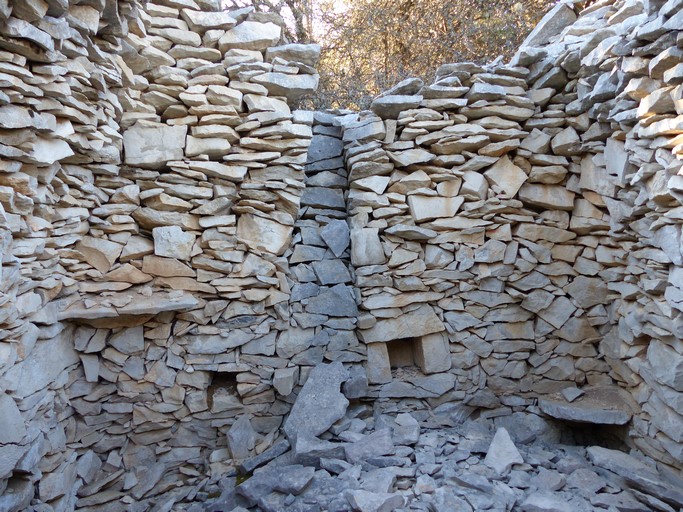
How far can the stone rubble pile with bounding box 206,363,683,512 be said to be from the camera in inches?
116

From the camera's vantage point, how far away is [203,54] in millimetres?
3863

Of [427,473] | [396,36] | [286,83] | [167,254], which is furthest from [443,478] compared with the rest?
[396,36]

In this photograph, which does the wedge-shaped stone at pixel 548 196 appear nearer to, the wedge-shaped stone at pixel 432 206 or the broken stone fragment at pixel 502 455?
the wedge-shaped stone at pixel 432 206


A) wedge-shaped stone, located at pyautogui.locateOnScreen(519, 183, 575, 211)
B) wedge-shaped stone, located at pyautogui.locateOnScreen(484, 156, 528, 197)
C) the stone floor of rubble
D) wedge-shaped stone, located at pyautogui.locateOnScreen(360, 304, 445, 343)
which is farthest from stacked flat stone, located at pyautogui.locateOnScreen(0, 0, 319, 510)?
wedge-shaped stone, located at pyautogui.locateOnScreen(519, 183, 575, 211)

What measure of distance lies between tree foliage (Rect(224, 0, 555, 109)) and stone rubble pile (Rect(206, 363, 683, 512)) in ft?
13.6

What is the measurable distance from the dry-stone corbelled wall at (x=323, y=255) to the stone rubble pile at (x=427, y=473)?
2.9 inches

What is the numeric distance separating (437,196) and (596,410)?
2.24m

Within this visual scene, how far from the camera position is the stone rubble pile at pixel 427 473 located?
116 inches

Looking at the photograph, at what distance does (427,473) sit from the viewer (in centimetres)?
324

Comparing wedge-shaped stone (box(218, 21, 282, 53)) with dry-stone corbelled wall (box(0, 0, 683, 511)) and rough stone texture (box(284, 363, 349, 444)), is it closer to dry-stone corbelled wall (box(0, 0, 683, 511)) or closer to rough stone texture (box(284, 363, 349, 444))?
dry-stone corbelled wall (box(0, 0, 683, 511))

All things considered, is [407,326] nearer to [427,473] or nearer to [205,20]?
[427,473]

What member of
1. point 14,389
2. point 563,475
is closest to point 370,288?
point 563,475

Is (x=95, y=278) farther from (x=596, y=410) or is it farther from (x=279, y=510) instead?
(x=596, y=410)

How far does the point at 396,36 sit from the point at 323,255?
390 centimetres
